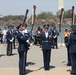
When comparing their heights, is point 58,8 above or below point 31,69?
above

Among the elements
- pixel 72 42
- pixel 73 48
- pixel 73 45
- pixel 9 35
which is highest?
pixel 9 35

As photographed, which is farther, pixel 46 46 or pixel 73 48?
pixel 46 46

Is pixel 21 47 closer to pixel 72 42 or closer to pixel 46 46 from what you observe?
pixel 46 46

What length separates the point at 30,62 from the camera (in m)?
15.2

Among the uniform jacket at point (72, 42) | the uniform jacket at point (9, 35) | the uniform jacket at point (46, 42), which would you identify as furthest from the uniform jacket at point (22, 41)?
the uniform jacket at point (9, 35)

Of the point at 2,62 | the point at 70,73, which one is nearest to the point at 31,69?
the point at 70,73

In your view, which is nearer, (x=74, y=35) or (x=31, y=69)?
(x=74, y=35)

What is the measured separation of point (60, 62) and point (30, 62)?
136cm

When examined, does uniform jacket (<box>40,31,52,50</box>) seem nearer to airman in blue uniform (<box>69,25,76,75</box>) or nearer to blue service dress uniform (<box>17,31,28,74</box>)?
blue service dress uniform (<box>17,31,28,74</box>)

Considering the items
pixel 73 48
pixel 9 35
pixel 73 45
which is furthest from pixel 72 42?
pixel 9 35

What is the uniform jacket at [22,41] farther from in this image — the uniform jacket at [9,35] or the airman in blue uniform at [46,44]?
the uniform jacket at [9,35]

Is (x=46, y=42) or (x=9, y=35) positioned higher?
(x=9, y=35)

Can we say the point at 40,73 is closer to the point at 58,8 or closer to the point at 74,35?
the point at 74,35

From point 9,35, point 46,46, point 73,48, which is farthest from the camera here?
point 9,35
